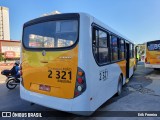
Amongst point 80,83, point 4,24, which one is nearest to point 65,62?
point 80,83

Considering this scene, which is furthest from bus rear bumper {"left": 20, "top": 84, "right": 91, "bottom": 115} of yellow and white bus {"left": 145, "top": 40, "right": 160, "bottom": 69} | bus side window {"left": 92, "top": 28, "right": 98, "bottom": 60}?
yellow and white bus {"left": 145, "top": 40, "right": 160, "bottom": 69}

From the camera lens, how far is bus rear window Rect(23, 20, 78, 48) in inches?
154

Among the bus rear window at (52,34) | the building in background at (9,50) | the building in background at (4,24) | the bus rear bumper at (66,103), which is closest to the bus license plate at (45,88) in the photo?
the bus rear bumper at (66,103)

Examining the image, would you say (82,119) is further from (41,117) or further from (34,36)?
(34,36)

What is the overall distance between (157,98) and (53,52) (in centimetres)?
459

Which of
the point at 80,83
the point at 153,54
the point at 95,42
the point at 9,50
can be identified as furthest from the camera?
the point at 9,50

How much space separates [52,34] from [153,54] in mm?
11289

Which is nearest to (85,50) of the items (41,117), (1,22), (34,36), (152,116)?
(34,36)

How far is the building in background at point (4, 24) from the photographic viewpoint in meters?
60.2

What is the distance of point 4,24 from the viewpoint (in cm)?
6166

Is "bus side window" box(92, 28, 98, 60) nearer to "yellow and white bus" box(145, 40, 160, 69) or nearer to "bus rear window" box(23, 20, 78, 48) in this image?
"bus rear window" box(23, 20, 78, 48)

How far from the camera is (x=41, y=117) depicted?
466cm

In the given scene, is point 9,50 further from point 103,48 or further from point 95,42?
point 95,42

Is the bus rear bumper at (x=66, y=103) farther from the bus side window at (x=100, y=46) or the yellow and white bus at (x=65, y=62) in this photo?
the bus side window at (x=100, y=46)
